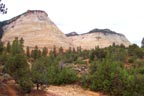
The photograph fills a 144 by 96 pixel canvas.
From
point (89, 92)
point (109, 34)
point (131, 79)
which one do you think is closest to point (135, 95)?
point (131, 79)

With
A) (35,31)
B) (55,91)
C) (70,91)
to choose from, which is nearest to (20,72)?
(55,91)

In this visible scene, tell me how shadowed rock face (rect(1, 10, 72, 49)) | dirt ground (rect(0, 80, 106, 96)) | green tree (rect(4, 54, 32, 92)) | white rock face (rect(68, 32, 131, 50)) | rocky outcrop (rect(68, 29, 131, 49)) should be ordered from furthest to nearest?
rocky outcrop (rect(68, 29, 131, 49)), white rock face (rect(68, 32, 131, 50)), shadowed rock face (rect(1, 10, 72, 49)), green tree (rect(4, 54, 32, 92)), dirt ground (rect(0, 80, 106, 96))

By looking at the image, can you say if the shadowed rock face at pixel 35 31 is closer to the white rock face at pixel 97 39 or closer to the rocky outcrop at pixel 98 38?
the white rock face at pixel 97 39

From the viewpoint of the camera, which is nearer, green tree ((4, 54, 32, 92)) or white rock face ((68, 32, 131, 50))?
green tree ((4, 54, 32, 92))

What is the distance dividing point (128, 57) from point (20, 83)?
33.2 metres

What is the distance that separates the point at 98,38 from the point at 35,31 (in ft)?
105

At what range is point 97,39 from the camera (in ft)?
470

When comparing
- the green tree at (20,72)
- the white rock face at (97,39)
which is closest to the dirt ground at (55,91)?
the green tree at (20,72)

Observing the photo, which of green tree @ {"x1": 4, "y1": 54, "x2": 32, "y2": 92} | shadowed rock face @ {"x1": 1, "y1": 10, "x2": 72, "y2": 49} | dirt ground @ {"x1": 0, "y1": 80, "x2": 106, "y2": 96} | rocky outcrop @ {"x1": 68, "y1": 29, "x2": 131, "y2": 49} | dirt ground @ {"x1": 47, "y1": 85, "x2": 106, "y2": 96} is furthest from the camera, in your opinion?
rocky outcrop @ {"x1": 68, "y1": 29, "x2": 131, "y2": 49}

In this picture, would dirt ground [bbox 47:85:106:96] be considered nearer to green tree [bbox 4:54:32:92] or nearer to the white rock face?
green tree [bbox 4:54:32:92]

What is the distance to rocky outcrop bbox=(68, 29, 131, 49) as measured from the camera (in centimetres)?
13988

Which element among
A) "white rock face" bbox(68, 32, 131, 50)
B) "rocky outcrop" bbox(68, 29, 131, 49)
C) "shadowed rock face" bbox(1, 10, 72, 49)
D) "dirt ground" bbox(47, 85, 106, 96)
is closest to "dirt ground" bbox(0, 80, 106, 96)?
"dirt ground" bbox(47, 85, 106, 96)

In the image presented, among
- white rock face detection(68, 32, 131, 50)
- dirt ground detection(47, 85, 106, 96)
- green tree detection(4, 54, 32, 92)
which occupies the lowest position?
dirt ground detection(47, 85, 106, 96)

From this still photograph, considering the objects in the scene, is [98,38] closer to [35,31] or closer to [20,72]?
[35,31]
